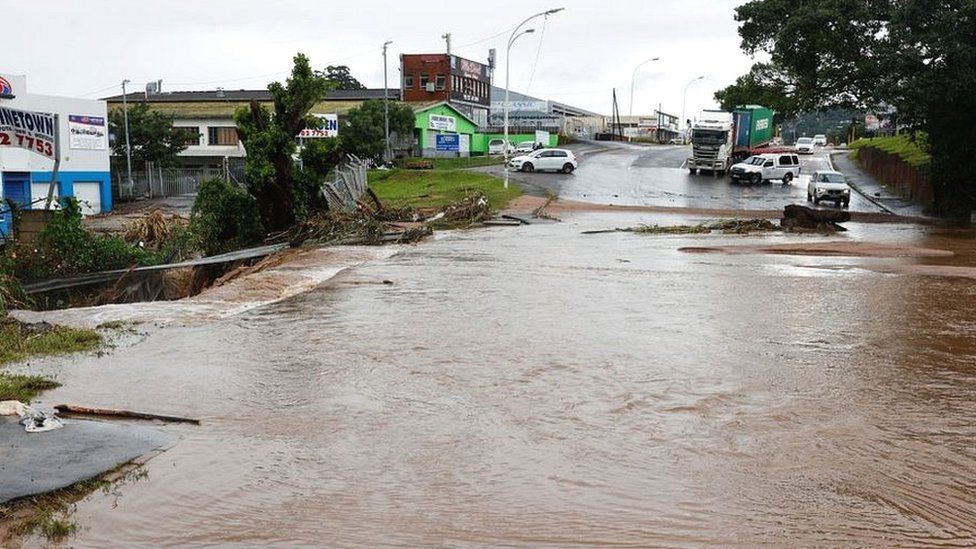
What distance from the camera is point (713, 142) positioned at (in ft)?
180

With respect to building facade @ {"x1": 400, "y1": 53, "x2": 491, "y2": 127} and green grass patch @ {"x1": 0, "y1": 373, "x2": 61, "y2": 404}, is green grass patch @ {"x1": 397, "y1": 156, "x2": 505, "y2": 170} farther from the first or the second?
green grass patch @ {"x1": 0, "y1": 373, "x2": 61, "y2": 404}

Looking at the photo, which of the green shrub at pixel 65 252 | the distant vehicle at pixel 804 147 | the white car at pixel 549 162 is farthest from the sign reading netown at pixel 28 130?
the distant vehicle at pixel 804 147

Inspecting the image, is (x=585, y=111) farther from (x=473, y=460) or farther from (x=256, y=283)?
(x=473, y=460)

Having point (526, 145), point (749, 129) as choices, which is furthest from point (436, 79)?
point (749, 129)

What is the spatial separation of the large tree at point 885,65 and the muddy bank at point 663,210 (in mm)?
3491

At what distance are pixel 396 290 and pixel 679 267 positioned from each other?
6840 millimetres

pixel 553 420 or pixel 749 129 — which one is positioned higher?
pixel 749 129

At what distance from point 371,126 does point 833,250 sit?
1807 inches

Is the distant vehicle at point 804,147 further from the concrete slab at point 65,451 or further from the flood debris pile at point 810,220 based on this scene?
the concrete slab at point 65,451

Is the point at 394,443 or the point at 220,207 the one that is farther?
the point at 220,207

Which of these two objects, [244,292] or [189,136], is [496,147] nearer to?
[189,136]

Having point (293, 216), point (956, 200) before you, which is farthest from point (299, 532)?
point (956, 200)

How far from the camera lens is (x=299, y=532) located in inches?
215

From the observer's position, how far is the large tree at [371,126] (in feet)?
211
